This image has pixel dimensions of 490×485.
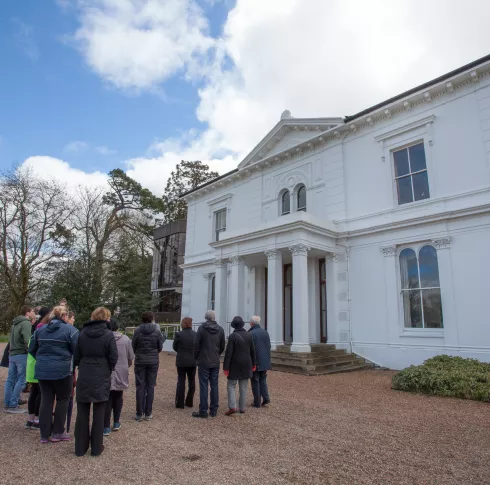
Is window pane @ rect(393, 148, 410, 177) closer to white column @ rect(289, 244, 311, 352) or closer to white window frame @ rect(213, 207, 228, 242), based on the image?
white column @ rect(289, 244, 311, 352)

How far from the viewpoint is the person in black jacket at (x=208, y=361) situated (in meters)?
6.33

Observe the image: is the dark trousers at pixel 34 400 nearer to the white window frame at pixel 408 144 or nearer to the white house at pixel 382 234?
the white house at pixel 382 234

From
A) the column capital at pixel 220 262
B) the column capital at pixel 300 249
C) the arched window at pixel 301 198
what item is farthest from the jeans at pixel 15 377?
the arched window at pixel 301 198

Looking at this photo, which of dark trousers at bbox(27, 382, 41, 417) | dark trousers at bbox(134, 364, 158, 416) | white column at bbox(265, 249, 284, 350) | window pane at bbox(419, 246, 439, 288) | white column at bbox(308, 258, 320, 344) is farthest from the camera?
white column at bbox(308, 258, 320, 344)

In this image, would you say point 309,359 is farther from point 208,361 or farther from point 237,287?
point 208,361

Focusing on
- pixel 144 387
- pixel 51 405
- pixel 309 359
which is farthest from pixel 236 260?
pixel 51 405

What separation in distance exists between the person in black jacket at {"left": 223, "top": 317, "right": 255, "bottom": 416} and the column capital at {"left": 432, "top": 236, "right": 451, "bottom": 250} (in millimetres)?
8032

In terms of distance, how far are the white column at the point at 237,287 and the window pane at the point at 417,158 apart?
735cm

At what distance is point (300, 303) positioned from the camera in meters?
12.3

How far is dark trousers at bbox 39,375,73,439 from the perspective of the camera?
4.82 meters

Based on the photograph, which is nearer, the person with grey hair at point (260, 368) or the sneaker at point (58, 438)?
the sneaker at point (58, 438)

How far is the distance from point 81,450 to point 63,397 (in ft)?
2.70

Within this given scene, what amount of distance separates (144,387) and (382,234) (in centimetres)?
1001

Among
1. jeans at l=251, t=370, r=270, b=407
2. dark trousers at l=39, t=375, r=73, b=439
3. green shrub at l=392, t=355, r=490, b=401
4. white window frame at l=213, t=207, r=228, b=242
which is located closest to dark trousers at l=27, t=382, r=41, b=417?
dark trousers at l=39, t=375, r=73, b=439
